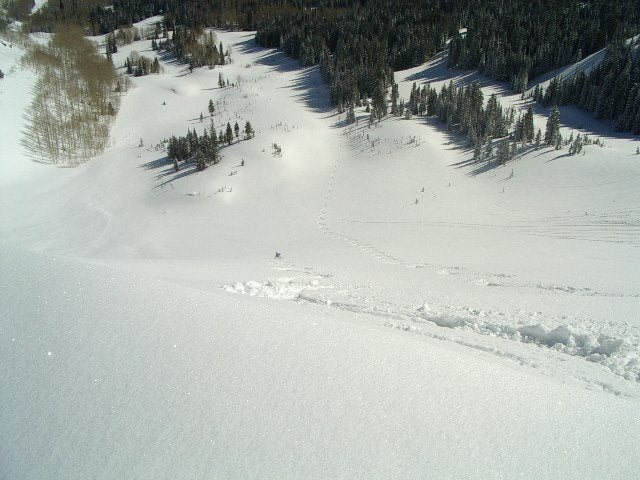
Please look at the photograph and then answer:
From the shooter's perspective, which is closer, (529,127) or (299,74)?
(529,127)

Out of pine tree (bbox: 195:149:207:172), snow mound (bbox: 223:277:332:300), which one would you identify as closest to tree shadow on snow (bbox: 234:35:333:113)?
pine tree (bbox: 195:149:207:172)

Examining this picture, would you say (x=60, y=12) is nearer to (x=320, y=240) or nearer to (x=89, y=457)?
(x=320, y=240)

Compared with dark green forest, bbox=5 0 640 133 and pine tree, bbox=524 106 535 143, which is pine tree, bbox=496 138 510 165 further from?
dark green forest, bbox=5 0 640 133

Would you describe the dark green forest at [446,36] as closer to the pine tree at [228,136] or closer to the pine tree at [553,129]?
the pine tree at [553,129]

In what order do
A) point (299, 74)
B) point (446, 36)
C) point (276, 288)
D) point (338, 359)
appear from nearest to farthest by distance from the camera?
1. point (338, 359)
2. point (276, 288)
3. point (299, 74)
4. point (446, 36)

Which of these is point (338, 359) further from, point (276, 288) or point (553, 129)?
point (553, 129)

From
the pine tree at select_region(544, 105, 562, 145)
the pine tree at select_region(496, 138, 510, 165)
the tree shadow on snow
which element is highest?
the tree shadow on snow

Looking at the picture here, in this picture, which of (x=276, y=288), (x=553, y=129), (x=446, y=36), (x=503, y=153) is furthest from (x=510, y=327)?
(x=446, y=36)

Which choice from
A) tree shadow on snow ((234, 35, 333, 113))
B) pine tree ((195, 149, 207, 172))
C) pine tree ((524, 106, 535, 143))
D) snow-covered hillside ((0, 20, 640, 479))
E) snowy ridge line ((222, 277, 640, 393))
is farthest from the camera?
tree shadow on snow ((234, 35, 333, 113))

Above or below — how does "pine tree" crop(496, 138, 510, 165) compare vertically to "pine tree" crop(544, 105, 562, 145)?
below
